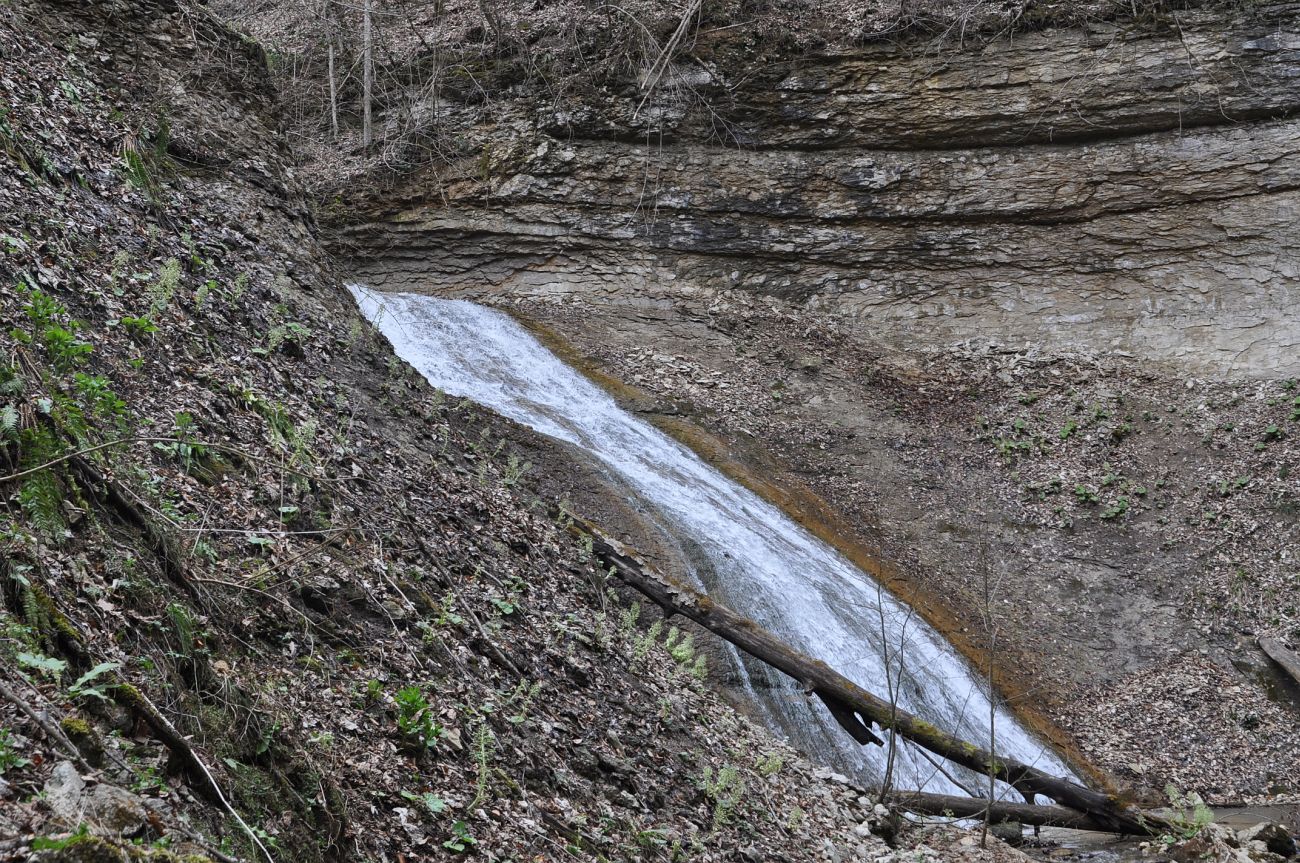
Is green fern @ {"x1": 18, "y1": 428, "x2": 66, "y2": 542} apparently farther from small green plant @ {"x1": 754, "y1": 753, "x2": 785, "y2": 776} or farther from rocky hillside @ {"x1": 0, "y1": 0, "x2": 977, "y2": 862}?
small green plant @ {"x1": 754, "y1": 753, "x2": 785, "y2": 776}

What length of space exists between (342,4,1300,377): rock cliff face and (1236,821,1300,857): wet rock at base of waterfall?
9.42 metres

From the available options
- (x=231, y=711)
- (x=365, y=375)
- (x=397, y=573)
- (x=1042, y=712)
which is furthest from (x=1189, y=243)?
(x=231, y=711)

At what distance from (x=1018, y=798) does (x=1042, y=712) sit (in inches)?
97.1

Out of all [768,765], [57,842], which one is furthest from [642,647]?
[57,842]

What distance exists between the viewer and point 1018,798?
28.0 feet

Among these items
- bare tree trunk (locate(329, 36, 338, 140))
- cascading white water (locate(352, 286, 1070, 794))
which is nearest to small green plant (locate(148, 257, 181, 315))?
cascading white water (locate(352, 286, 1070, 794))

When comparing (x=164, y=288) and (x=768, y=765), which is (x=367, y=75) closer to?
(x=164, y=288)

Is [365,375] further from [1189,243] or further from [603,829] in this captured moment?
[1189,243]

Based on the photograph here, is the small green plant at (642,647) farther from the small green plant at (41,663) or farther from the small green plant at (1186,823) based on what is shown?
the small green plant at (1186,823)

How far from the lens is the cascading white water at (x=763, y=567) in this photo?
851cm

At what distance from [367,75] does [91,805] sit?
57.8ft

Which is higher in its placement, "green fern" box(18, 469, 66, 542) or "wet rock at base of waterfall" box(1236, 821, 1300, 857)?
"green fern" box(18, 469, 66, 542)

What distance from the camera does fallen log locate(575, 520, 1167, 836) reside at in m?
7.67

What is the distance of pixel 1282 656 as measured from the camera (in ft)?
35.1
